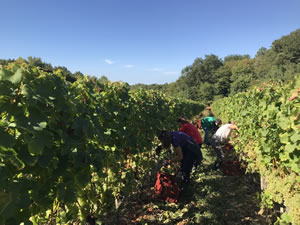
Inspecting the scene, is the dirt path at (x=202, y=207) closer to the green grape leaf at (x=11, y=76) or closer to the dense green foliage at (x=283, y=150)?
the dense green foliage at (x=283, y=150)

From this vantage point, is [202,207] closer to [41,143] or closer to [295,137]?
[295,137]

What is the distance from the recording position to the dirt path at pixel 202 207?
11.1 feet

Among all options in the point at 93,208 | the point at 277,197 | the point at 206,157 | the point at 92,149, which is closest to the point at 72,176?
the point at 92,149

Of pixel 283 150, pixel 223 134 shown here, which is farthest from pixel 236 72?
pixel 283 150

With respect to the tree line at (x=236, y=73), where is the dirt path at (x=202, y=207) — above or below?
below

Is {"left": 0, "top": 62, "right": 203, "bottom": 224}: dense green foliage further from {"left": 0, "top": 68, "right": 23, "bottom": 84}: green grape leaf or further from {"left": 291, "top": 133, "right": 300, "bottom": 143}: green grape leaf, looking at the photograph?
{"left": 291, "top": 133, "right": 300, "bottom": 143}: green grape leaf

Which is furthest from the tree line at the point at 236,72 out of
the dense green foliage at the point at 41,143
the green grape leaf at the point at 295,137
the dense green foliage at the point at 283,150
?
the dense green foliage at the point at 41,143

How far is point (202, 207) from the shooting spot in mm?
3711

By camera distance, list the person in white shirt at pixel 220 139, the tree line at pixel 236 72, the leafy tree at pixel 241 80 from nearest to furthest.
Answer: the person in white shirt at pixel 220 139, the tree line at pixel 236 72, the leafy tree at pixel 241 80

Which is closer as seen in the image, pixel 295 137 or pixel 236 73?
pixel 295 137

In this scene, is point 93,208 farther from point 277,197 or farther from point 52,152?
point 277,197

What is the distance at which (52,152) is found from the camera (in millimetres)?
1398

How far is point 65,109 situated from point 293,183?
2.64m

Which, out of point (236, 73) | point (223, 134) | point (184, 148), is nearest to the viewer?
point (184, 148)
